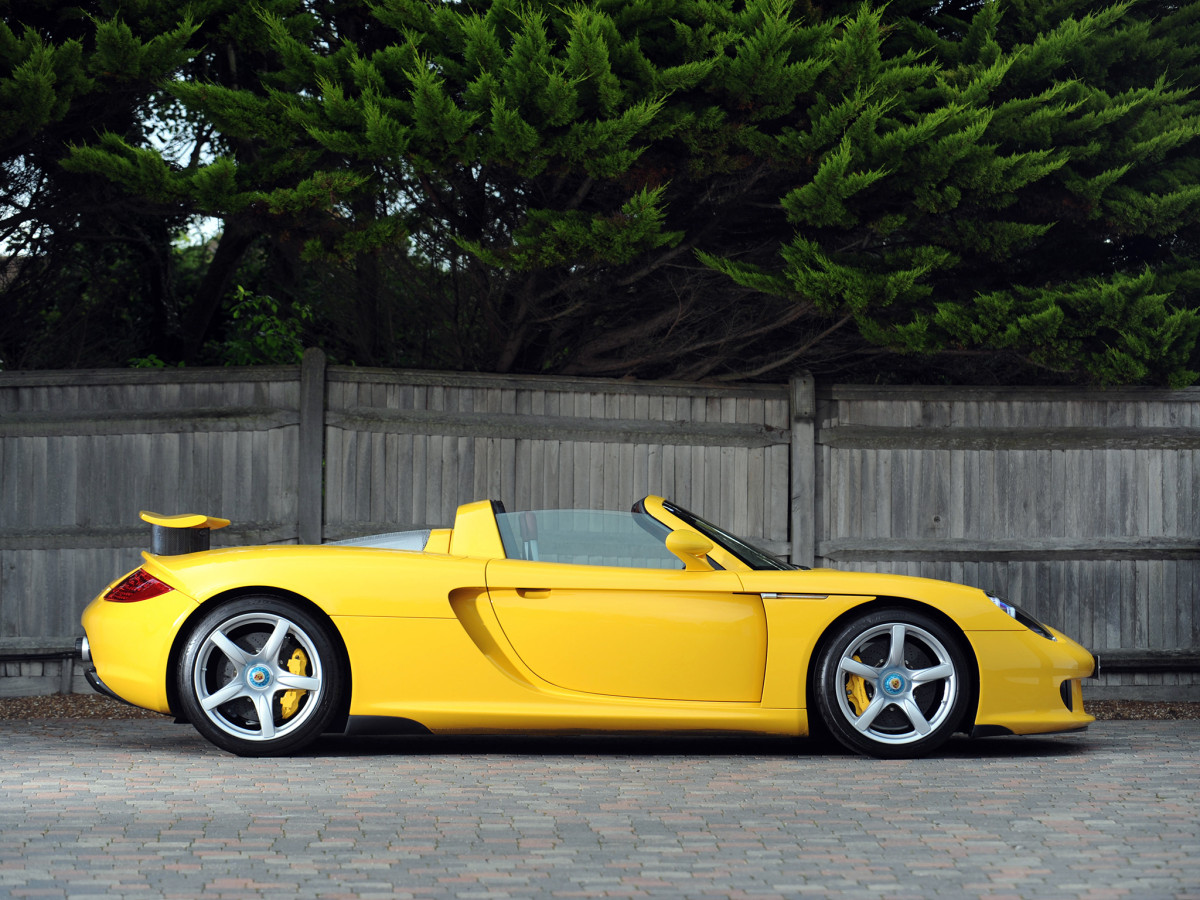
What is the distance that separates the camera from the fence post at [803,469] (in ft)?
27.8

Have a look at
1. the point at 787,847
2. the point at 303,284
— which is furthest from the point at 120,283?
the point at 787,847

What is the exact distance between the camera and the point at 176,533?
6.08 m

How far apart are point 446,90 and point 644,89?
1.23m

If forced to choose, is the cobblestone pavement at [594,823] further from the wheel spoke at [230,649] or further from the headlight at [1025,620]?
the headlight at [1025,620]

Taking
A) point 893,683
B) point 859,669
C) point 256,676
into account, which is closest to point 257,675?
point 256,676

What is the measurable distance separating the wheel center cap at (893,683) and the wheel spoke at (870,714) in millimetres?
43

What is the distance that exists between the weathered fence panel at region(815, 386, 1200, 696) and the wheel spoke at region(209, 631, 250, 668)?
430 cm

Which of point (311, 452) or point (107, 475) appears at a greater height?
point (311, 452)

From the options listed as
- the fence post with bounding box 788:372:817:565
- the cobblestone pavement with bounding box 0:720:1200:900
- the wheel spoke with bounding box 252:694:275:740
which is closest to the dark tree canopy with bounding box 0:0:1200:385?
the fence post with bounding box 788:372:817:565

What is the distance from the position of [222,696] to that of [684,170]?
443 cm

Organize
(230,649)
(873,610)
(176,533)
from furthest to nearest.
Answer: (176,533), (873,610), (230,649)

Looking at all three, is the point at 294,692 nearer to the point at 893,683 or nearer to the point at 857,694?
the point at 857,694

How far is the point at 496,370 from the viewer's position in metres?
9.38

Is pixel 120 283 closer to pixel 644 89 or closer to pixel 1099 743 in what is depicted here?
pixel 644 89
